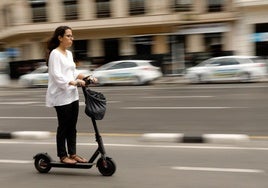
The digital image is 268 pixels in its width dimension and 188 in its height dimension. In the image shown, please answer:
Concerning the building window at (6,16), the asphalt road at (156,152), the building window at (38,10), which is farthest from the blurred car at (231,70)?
the building window at (6,16)

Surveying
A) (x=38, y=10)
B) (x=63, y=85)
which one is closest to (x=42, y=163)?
(x=63, y=85)

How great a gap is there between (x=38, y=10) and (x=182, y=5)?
11039mm

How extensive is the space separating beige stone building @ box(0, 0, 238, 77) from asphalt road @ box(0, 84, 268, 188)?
17.1m

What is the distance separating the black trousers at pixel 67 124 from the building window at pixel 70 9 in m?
29.4

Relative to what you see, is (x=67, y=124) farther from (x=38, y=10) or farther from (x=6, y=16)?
(x=6, y=16)

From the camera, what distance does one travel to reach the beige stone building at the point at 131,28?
3030 centimetres

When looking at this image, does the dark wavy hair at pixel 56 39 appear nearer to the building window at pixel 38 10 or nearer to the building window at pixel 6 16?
the building window at pixel 38 10

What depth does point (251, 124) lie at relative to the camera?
881 centimetres

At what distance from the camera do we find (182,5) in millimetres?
31594

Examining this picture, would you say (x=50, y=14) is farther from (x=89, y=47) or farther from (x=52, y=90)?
(x=52, y=90)

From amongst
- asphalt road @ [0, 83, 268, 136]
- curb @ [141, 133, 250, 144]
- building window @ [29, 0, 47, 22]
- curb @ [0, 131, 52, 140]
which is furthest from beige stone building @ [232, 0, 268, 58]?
curb @ [0, 131, 52, 140]

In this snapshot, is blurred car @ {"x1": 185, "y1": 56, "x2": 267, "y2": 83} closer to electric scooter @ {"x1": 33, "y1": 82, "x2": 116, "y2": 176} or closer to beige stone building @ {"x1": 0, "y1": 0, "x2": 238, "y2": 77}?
beige stone building @ {"x1": 0, "y1": 0, "x2": 238, "y2": 77}

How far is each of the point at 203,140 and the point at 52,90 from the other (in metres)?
2.81

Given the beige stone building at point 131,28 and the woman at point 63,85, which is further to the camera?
the beige stone building at point 131,28
